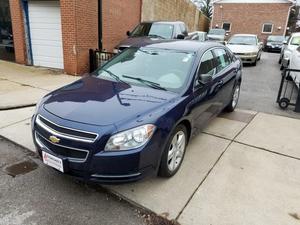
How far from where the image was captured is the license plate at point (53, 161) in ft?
8.32

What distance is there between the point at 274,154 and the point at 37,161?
3.32 metres

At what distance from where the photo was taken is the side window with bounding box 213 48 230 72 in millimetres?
4473

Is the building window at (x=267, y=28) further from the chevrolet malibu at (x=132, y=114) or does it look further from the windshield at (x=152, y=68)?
the windshield at (x=152, y=68)

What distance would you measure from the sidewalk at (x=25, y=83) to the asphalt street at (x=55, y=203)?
2.91 meters

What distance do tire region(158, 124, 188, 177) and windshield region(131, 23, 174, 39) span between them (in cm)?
702

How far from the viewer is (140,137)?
98.5 inches

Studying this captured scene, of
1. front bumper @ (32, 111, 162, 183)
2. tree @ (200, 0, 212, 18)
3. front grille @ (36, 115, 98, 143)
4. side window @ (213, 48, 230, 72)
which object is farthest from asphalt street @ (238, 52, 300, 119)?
tree @ (200, 0, 212, 18)

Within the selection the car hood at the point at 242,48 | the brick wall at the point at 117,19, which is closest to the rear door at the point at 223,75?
the brick wall at the point at 117,19

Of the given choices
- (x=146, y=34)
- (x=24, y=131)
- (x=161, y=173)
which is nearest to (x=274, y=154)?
(x=161, y=173)

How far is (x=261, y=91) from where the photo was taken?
788 centimetres

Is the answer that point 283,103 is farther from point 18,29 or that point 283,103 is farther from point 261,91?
point 18,29

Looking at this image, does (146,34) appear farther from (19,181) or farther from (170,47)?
(19,181)

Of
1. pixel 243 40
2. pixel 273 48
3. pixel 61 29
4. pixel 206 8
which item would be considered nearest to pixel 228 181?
pixel 61 29

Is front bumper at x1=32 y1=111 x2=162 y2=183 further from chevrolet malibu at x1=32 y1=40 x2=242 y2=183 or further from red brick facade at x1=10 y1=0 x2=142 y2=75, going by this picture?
red brick facade at x1=10 y1=0 x2=142 y2=75
